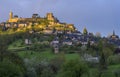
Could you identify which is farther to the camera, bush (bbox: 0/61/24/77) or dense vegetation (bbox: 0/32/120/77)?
dense vegetation (bbox: 0/32/120/77)

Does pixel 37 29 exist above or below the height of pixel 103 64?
above

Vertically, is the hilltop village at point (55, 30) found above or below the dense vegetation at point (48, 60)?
above

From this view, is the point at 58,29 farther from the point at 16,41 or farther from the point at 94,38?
the point at 16,41

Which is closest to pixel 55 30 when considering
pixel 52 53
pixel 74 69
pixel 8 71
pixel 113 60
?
pixel 52 53

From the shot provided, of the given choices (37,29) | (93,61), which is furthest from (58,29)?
(93,61)

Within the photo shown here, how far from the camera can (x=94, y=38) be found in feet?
623

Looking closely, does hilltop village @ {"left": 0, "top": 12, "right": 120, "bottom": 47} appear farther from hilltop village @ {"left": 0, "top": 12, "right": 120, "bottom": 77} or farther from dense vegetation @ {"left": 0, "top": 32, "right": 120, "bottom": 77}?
dense vegetation @ {"left": 0, "top": 32, "right": 120, "bottom": 77}

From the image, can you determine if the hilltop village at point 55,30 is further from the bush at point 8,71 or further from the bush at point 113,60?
the bush at point 8,71

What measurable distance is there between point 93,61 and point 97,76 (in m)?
41.3

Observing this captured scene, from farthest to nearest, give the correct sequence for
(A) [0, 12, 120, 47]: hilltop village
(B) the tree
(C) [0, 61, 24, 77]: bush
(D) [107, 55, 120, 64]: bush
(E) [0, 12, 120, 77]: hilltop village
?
(A) [0, 12, 120, 47]: hilltop village < (D) [107, 55, 120, 64]: bush < (E) [0, 12, 120, 77]: hilltop village < (B) the tree < (C) [0, 61, 24, 77]: bush

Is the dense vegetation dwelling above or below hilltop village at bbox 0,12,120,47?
below

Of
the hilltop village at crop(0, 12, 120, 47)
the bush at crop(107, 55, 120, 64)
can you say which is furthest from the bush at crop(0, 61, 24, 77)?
the hilltop village at crop(0, 12, 120, 47)

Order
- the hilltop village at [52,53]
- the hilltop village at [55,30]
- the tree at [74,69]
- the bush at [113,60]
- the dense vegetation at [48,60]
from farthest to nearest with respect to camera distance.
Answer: the hilltop village at [55,30], the bush at [113,60], the hilltop village at [52,53], the dense vegetation at [48,60], the tree at [74,69]

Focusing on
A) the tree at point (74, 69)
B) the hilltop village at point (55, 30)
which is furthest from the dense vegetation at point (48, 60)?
the hilltop village at point (55, 30)
